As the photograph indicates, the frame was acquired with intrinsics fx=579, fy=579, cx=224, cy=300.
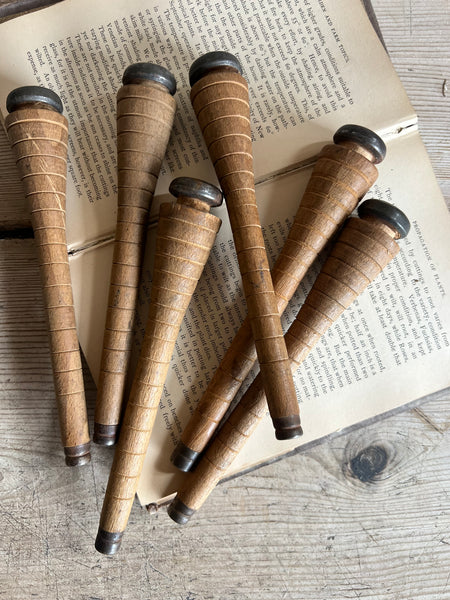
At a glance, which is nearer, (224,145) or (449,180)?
(224,145)

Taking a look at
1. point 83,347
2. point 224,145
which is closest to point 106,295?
point 83,347

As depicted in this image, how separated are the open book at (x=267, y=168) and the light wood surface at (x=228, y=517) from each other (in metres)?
0.04

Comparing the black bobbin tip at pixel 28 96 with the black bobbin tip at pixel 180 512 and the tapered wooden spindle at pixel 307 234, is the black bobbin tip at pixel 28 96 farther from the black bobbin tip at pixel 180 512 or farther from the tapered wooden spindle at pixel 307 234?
the black bobbin tip at pixel 180 512

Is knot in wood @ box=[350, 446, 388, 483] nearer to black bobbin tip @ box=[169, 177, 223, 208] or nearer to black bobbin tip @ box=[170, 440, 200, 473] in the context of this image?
black bobbin tip @ box=[170, 440, 200, 473]

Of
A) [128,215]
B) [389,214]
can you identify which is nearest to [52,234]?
[128,215]

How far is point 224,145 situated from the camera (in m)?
0.44

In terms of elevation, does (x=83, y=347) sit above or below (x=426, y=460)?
above

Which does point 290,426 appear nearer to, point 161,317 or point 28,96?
point 161,317

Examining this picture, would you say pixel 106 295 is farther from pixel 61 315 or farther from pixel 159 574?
pixel 159 574

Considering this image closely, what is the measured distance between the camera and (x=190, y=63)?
53cm

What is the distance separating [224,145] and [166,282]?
11 cm

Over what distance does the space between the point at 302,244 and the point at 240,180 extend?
7 centimetres

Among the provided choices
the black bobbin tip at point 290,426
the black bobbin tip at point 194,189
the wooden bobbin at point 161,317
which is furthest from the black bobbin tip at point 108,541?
the black bobbin tip at point 194,189

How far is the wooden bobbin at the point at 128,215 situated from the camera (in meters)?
0.46
